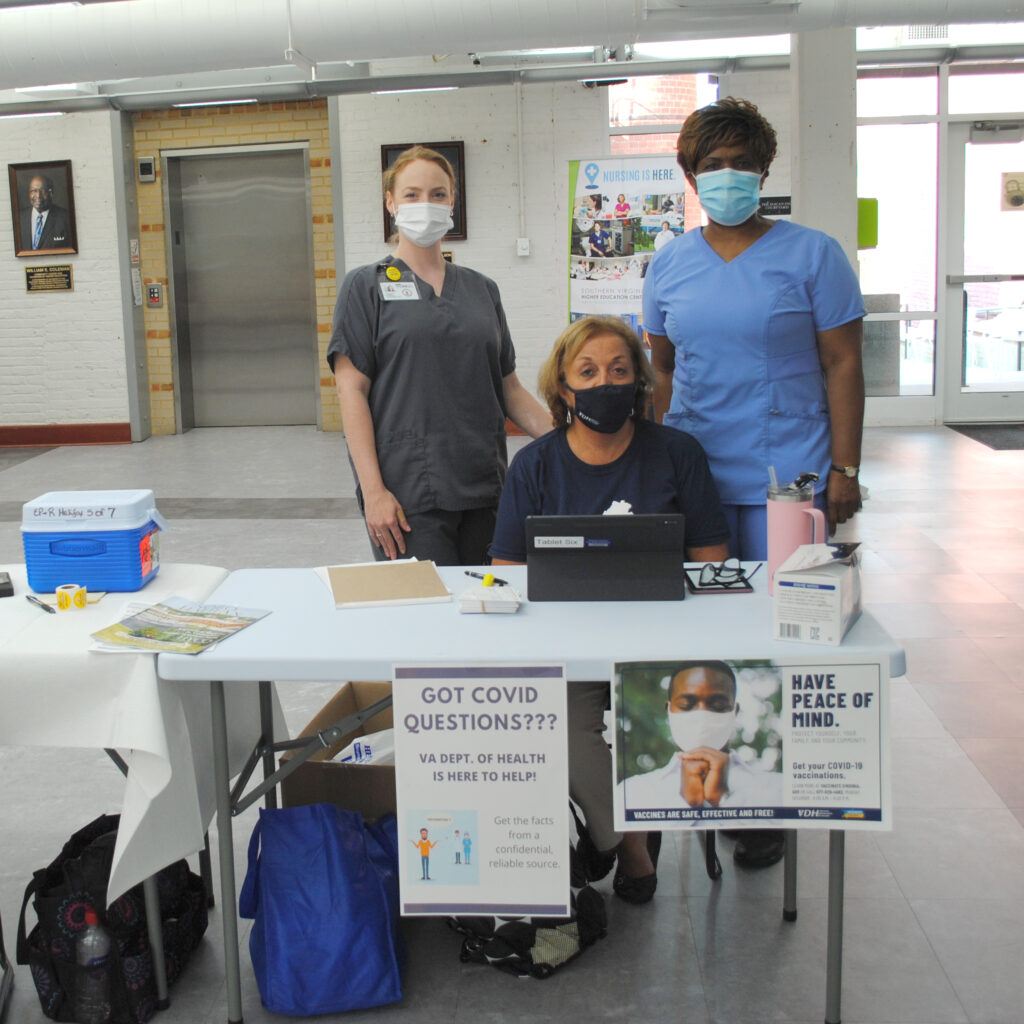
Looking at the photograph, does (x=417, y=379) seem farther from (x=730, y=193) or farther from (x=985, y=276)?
(x=985, y=276)

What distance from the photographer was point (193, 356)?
8875 millimetres

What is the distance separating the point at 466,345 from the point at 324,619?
86cm

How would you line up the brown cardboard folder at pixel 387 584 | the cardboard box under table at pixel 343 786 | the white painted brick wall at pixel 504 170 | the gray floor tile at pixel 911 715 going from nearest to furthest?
the brown cardboard folder at pixel 387 584 → the cardboard box under table at pixel 343 786 → the gray floor tile at pixel 911 715 → the white painted brick wall at pixel 504 170

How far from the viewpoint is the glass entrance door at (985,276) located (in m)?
8.27

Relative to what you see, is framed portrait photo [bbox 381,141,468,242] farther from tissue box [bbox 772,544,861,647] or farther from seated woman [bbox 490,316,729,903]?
tissue box [bbox 772,544,861,647]

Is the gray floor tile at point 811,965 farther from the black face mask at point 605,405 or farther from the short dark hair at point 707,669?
the black face mask at point 605,405

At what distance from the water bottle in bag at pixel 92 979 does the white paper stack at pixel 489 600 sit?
30.4 inches

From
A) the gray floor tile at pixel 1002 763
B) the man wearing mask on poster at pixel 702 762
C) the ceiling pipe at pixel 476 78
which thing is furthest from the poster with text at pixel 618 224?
the man wearing mask on poster at pixel 702 762

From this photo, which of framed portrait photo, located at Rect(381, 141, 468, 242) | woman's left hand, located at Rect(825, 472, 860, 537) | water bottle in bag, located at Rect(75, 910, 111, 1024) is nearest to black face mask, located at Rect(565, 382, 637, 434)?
woman's left hand, located at Rect(825, 472, 860, 537)

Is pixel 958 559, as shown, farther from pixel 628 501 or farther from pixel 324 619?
pixel 324 619

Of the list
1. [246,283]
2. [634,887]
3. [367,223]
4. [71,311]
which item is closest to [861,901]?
[634,887]

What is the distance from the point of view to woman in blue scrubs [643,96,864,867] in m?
2.23

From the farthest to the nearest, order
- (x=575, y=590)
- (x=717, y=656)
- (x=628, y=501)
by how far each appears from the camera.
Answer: (x=628, y=501) < (x=575, y=590) < (x=717, y=656)

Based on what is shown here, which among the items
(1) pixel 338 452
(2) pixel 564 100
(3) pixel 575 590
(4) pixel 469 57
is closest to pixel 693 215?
(2) pixel 564 100
